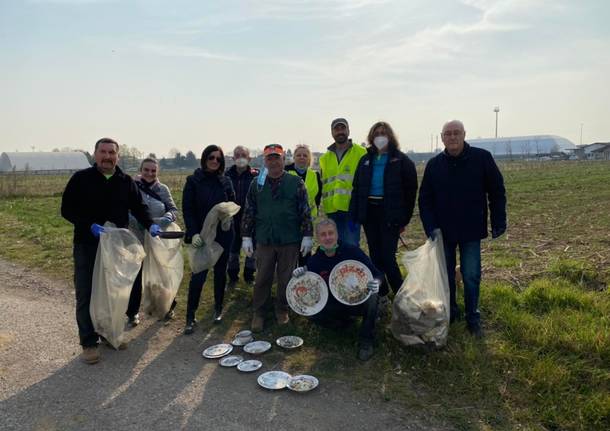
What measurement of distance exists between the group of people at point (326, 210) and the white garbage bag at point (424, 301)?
232mm

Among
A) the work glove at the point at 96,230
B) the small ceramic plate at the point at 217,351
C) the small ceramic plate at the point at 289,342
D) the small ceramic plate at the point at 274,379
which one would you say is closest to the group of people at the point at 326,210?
the work glove at the point at 96,230

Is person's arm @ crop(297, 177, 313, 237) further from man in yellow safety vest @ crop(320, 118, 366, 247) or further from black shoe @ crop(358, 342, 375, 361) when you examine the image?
black shoe @ crop(358, 342, 375, 361)

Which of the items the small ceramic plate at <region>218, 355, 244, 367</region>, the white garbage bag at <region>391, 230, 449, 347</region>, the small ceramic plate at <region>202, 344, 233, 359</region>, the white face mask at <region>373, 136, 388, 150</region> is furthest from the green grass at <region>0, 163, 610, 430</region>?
the white face mask at <region>373, 136, 388, 150</region>

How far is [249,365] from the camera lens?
393 centimetres

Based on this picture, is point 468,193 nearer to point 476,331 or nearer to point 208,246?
point 476,331

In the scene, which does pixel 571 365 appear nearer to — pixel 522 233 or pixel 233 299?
pixel 233 299

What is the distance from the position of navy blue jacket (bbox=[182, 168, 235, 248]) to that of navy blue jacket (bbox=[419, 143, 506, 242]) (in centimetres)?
236

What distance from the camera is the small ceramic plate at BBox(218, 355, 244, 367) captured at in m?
3.97

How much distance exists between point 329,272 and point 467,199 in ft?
4.96

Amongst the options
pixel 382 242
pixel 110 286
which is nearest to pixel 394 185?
pixel 382 242

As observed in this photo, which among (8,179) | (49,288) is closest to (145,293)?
(49,288)

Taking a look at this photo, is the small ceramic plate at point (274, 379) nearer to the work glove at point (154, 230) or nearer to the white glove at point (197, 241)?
the white glove at point (197, 241)

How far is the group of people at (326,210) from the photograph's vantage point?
13.6 ft

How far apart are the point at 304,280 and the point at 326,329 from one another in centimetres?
58
